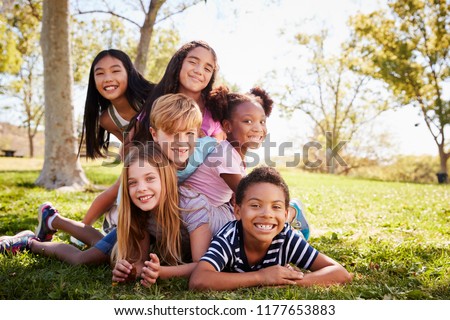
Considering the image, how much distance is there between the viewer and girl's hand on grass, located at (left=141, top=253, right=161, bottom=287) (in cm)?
293

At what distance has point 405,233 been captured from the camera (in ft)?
17.3

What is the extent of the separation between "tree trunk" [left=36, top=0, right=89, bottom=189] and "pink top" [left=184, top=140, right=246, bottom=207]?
22.0 ft

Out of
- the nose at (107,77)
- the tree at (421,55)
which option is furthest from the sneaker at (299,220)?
the tree at (421,55)

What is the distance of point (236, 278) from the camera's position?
2.91m

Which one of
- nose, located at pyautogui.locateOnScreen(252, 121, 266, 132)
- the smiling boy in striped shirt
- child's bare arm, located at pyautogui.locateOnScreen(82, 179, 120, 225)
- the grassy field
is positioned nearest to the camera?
the grassy field

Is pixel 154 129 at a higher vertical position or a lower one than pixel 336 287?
higher

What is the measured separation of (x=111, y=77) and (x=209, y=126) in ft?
4.22

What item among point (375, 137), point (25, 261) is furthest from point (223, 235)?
point (375, 137)

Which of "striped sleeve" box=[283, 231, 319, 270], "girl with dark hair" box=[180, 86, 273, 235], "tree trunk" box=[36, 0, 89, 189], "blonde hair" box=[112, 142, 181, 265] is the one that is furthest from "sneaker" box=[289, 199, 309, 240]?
"tree trunk" box=[36, 0, 89, 189]

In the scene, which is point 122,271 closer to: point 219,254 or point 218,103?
point 219,254

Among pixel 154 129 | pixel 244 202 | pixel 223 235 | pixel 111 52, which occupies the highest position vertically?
pixel 111 52

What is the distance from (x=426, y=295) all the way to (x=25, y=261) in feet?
9.80

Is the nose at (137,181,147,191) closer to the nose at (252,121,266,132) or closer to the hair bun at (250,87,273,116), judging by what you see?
the nose at (252,121,266,132)
